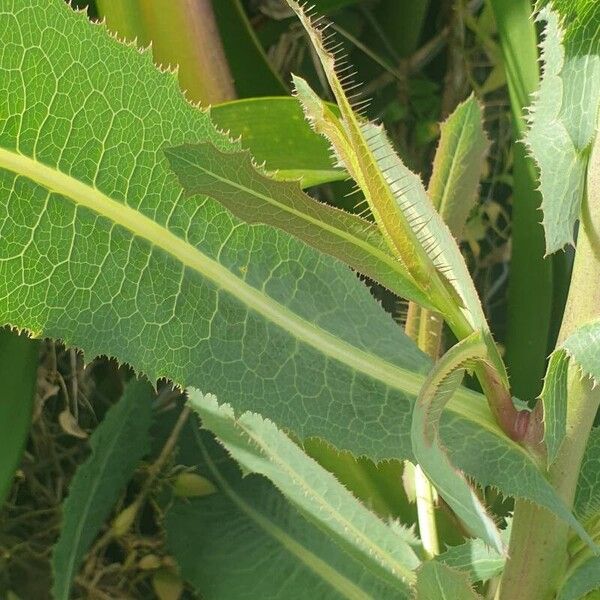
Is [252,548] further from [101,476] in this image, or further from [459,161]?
[459,161]

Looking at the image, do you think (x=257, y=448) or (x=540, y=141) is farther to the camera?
(x=257, y=448)

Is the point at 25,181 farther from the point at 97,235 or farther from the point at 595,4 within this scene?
the point at 595,4

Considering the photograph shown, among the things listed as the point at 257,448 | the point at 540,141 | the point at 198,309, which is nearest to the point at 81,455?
the point at 257,448

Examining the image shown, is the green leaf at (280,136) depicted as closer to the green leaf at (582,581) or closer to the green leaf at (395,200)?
the green leaf at (395,200)

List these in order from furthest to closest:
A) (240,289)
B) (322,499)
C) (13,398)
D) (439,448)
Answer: (13,398) → (322,499) → (240,289) → (439,448)

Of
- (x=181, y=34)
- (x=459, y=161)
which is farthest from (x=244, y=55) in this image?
(x=459, y=161)

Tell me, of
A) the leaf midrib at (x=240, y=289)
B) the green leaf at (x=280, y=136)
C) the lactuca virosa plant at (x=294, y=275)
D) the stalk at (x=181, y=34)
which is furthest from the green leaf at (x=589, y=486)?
the stalk at (x=181, y=34)
